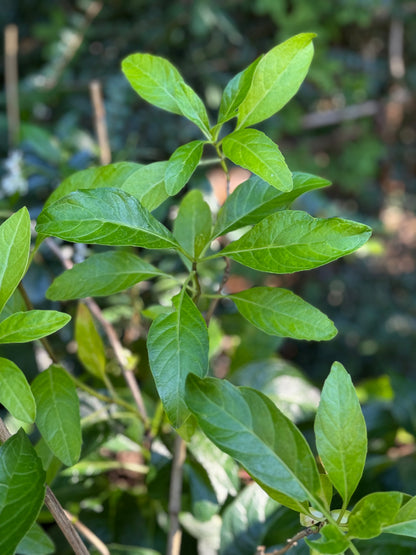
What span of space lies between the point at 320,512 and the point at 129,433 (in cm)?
28

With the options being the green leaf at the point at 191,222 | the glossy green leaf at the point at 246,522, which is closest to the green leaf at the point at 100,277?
the green leaf at the point at 191,222

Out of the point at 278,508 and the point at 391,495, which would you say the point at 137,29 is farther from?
the point at 391,495

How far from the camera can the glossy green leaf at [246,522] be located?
23.4 inches

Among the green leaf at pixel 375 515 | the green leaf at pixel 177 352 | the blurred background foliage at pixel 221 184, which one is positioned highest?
the green leaf at pixel 177 352

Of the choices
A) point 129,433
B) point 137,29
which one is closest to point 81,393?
point 129,433

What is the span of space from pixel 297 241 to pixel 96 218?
0.13 meters

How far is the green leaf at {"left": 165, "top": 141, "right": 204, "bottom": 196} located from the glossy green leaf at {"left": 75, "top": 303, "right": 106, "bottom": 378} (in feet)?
0.72

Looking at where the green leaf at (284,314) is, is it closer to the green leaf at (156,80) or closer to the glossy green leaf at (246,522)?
the green leaf at (156,80)

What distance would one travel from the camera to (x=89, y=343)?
23.0 inches

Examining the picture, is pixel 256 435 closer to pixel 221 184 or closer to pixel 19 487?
pixel 19 487

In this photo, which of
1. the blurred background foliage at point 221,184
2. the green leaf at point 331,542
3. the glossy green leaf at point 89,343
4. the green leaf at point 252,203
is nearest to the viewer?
the green leaf at point 331,542

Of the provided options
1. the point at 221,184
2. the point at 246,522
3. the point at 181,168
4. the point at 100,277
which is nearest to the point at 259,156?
the point at 181,168

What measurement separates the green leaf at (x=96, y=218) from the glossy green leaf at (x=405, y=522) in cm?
25

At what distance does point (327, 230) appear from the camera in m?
0.37
